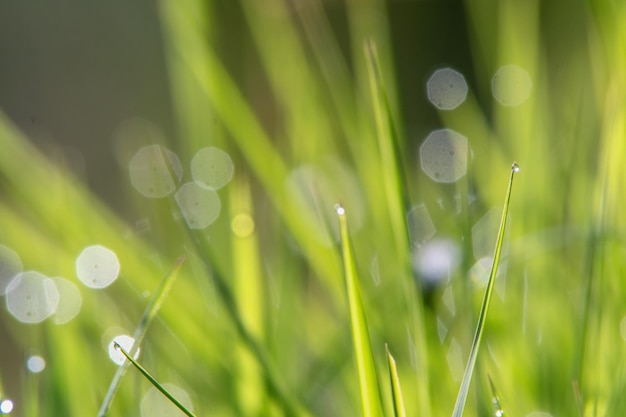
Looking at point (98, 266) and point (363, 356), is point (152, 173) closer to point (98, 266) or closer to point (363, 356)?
point (98, 266)

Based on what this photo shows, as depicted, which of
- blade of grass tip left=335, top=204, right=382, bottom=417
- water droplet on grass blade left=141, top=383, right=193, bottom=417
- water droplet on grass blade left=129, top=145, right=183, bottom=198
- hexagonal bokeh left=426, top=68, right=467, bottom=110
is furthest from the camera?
hexagonal bokeh left=426, top=68, right=467, bottom=110

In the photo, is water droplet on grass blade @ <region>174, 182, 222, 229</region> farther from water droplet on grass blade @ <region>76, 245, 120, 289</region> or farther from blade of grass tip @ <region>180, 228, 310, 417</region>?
blade of grass tip @ <region>180, 228, 310, 417</region>

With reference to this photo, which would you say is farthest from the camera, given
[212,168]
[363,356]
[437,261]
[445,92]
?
[445,92]

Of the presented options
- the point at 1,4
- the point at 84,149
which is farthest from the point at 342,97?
the point at 1,4

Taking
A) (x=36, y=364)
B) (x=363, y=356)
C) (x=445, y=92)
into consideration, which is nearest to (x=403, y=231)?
(x=363, y=356)

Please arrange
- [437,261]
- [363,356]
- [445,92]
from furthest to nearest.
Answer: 1. [445,92]
2. [437,261]
3. [363,356]

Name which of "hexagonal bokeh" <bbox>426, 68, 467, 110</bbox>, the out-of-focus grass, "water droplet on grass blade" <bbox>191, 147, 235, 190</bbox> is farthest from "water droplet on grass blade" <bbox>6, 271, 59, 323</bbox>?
"hexagonal bokeh" <bbox>426, 68, 467, 110</bbox>
